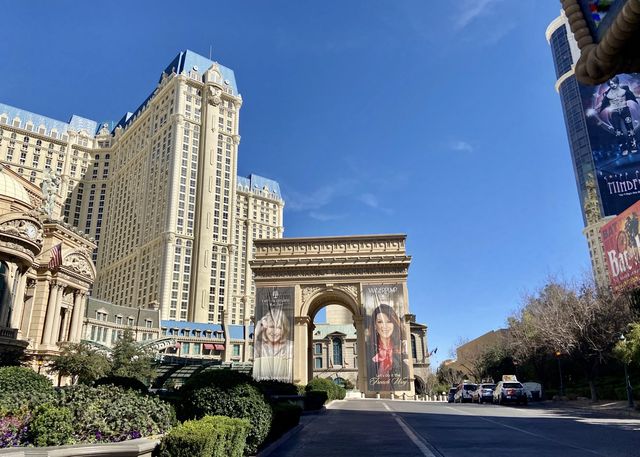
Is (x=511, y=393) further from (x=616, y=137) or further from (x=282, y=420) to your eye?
(x=616, y=137)

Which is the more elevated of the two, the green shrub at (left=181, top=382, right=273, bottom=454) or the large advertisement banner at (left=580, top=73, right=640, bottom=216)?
the large advertisement banner at (left=580, top=73, right=640, bottom=216)

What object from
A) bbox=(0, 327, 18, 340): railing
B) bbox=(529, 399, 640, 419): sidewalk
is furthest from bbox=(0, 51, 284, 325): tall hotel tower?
bbox=(529, 399, 640, 419): sidewalk

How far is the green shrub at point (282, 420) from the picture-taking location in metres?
12.9

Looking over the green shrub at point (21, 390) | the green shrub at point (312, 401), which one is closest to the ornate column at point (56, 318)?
the green shrub at point (312, 401)

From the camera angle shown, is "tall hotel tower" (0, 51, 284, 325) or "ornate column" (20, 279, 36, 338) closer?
"ornate column" (20, 279, 36, 338)

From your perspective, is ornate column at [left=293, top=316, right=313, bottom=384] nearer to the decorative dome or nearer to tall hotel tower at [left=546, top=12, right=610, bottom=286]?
the decorative dome

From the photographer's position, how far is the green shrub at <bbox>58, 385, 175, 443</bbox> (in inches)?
298

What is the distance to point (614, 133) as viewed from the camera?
317 feet

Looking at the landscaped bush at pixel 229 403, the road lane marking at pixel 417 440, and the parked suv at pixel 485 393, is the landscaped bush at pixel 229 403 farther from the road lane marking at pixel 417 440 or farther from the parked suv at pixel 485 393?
the parked suv at pixel 485 393

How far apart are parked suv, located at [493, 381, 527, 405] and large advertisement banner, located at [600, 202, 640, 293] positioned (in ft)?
42.4

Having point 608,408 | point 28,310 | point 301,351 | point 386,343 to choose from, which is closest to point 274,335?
point 301,351

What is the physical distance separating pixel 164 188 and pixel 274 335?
73.0 metres

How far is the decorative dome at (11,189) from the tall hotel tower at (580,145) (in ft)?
407

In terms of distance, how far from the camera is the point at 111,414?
792 cm
